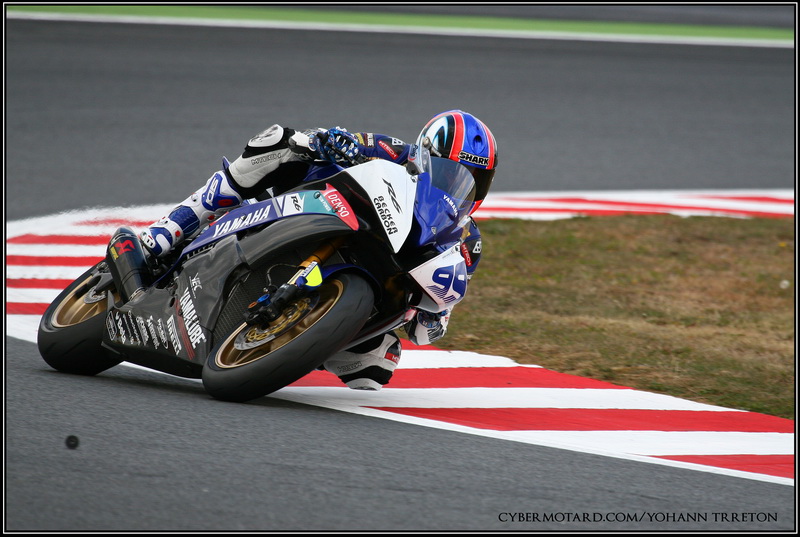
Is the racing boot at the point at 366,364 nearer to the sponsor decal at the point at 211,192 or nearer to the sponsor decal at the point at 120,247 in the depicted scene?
the sponsor decal at the point at 211,192

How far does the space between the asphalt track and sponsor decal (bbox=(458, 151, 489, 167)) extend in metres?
1.23

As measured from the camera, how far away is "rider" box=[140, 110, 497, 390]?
4742 millimetres

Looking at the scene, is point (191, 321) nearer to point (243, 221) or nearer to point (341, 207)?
point (243, 221)

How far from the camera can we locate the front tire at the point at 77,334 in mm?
4953

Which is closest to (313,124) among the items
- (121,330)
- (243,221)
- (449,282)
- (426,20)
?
(243,221)

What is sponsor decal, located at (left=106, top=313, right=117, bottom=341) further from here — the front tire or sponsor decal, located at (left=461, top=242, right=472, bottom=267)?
sponsor decal, located at (left=461, top=242, right=472, bottom=267)

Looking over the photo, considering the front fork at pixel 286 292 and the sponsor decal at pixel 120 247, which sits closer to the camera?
the front fork at pixel 286 292

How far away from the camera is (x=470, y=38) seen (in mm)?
17625

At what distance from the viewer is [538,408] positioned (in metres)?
5.26

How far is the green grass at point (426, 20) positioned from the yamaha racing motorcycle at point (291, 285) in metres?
13.5

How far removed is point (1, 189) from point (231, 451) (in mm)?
6184

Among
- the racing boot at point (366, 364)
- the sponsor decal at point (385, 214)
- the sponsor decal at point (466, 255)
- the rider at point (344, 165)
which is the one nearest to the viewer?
the sponsor decal at point (385, 214)

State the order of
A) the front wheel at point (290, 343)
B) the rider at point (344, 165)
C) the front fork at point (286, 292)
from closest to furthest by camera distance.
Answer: the front wheel at point (290, 343) → the front fork at point (286, 292) → the rider at point (344, 165)

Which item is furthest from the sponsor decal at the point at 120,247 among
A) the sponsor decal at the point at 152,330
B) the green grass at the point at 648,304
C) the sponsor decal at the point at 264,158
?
the green grass at the point at 648,304
